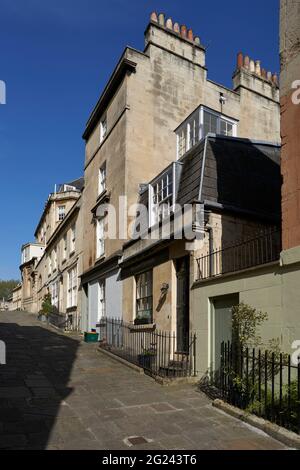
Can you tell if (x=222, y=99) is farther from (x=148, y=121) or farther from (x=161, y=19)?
(x=148, y=121)

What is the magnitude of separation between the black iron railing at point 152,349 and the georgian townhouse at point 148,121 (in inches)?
41.7

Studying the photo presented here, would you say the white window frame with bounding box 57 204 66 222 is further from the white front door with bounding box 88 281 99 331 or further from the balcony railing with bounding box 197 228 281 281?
the balcony railing with bounding box 197 228 281 281

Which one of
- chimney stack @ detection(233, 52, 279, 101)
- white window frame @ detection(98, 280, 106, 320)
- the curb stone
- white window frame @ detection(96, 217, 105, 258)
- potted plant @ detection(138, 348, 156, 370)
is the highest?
chimney stack @ detection(233, 52, 279, 101)

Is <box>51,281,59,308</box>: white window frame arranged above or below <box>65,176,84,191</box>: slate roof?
below

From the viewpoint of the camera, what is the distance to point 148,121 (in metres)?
19.9

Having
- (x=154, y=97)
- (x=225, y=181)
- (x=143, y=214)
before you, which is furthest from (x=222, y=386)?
(x=154, y=97)

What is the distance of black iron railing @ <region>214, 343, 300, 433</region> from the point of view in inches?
298

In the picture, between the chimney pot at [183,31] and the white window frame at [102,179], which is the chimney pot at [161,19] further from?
the white window frame at [102,179]

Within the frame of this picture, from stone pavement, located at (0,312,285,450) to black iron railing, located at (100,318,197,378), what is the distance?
53 centimetres

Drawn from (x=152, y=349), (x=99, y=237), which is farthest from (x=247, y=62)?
(x=152, y=349)

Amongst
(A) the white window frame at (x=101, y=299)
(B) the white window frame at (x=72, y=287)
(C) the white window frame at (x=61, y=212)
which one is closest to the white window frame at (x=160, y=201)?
(A) the white window frame at (x=101, y=299)

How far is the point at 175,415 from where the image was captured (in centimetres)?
856

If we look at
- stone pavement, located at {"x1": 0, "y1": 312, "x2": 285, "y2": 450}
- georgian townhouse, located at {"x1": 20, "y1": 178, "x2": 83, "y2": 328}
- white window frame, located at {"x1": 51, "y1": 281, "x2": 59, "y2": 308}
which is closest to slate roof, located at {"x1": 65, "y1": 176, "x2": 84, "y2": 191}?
georgian townhouse, located at {"x1": 20, "y1": 178, "x2": 83, "y2": 328}

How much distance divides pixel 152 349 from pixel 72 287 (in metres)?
15.1
